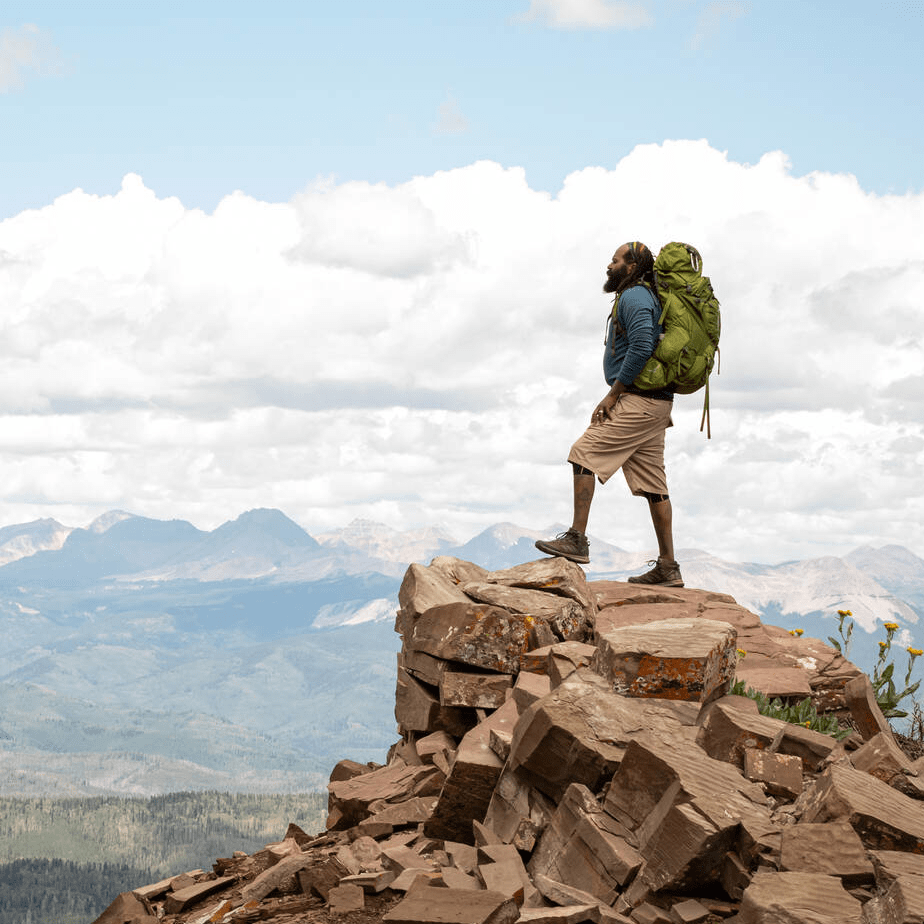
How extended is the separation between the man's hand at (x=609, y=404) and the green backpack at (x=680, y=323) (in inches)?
9.5

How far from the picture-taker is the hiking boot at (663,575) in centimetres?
1592

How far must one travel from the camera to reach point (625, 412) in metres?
14.1

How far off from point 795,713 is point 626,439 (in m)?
4.75

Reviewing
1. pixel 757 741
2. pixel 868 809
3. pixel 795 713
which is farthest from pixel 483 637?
pixel 868 809

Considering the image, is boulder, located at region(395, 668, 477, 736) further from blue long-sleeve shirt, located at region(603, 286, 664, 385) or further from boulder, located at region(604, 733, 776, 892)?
blue long-sleeve shirt, located at region(603, 286, 664, 385)

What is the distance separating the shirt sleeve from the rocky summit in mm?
3082

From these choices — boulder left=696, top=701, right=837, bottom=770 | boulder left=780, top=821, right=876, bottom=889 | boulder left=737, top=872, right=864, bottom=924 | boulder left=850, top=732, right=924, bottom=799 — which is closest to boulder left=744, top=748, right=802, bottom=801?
boulder left=696, top=701, right=837, bottom=770

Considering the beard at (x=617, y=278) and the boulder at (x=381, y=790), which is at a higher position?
the beard at (x=617, y=278)

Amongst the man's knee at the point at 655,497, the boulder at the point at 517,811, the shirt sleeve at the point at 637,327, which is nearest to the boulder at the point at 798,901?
the boulder at the point at 517,811

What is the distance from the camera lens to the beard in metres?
14.0

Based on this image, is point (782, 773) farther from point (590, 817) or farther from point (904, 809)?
point (590, 817)

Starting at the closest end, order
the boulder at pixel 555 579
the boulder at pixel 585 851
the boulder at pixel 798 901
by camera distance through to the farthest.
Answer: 1. the boulder at pixel 798 901
2. the boulder at pixel 585 851
3. the boulder at pixel 555 579

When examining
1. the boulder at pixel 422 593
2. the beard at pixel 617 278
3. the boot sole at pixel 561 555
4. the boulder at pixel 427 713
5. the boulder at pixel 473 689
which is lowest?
the boulder at pixel 427 713

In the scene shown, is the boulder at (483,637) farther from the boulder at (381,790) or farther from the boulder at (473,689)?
the boulder at (381,790)
